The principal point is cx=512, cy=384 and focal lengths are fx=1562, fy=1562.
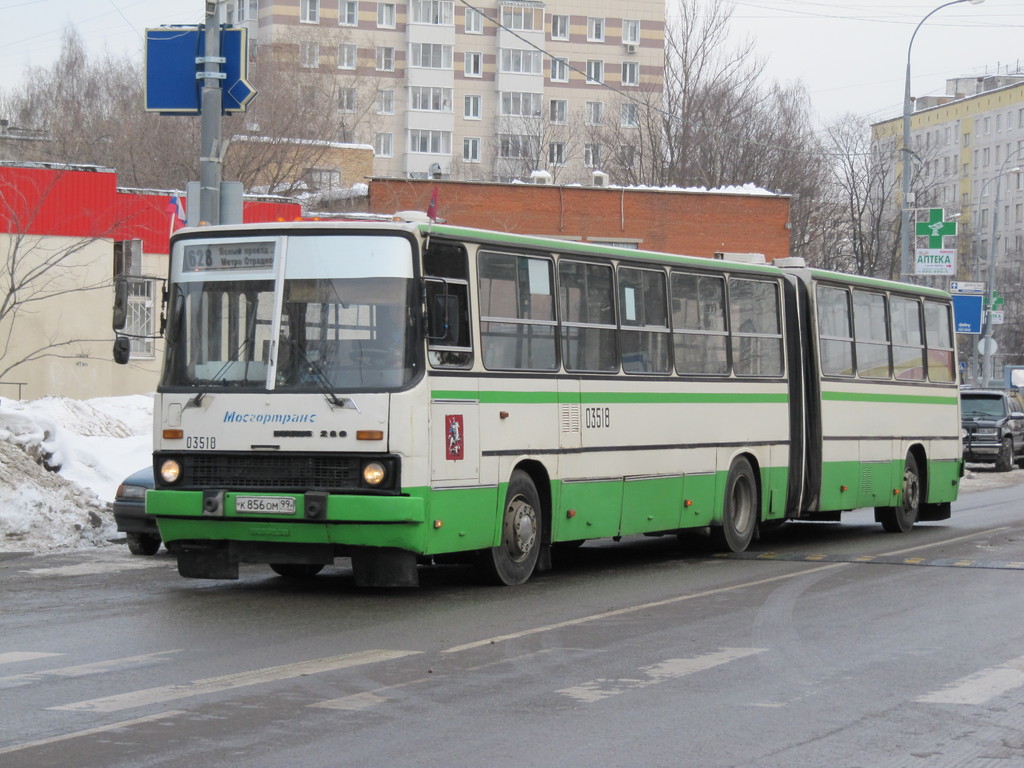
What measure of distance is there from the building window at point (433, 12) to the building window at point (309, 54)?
84.3ft

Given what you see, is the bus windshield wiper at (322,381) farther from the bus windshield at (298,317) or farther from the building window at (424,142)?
the building window at (424,142)

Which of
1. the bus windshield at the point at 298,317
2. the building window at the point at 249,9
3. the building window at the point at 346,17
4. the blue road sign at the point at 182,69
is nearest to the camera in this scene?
the bus windshield at the point at 298,317

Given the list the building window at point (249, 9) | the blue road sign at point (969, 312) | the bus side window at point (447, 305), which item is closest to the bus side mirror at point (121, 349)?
the bus side window at point (447, 305)

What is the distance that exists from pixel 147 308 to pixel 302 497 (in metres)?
26.9

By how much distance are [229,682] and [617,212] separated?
39165 millimetres

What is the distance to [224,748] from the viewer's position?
6543 mm

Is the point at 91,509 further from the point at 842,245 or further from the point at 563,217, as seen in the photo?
the point at 842,245

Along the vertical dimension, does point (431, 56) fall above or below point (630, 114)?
above

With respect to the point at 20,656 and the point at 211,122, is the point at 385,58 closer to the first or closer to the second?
the point at 211,122

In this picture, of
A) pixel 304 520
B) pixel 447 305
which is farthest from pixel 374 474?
pixel 447 305

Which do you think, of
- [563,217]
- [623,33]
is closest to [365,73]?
[623,33]

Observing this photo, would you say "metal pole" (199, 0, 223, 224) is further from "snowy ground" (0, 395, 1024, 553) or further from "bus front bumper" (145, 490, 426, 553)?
"bus front bumper" (145, 490, 426, 553)

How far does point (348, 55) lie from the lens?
100188 millimetres

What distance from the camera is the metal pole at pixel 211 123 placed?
56.0ft
